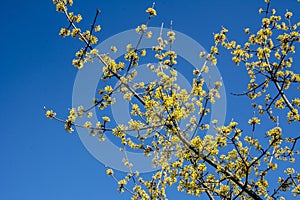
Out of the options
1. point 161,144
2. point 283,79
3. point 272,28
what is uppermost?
point 272,28

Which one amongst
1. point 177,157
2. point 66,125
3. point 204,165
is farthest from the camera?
point 177,157

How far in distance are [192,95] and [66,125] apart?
2087mm

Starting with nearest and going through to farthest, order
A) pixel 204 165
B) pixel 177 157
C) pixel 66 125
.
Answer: pixel 66 125 → pixel 204 165 → pixel 177 157

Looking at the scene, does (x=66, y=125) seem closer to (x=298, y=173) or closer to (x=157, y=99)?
(x=157, y=99)

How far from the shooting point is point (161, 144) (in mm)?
6871

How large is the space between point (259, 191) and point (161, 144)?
1818 millimetres

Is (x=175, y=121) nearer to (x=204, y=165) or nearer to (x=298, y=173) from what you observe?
(x=204, y=165)

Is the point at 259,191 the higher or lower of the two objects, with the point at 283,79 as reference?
lower

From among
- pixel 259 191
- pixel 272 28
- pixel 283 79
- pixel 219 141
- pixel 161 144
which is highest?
pixel 272 28

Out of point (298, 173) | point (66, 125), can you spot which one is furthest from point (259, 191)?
point (66, 125)

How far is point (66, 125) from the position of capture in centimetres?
552

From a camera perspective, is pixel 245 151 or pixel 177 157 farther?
pixel 177 157

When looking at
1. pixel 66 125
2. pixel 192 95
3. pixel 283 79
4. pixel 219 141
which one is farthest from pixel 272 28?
pixel 66 125

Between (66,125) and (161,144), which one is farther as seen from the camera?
(161,144)
